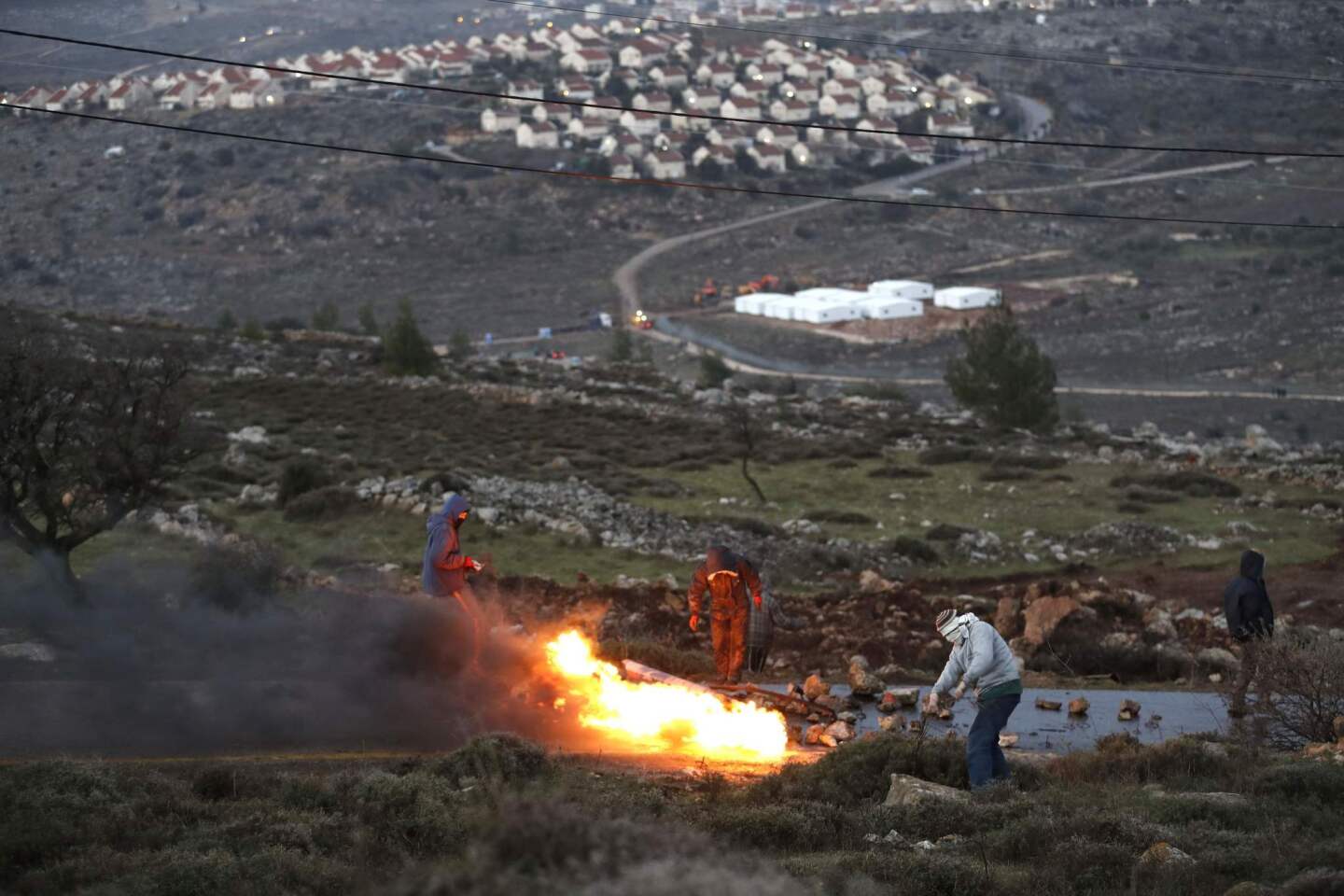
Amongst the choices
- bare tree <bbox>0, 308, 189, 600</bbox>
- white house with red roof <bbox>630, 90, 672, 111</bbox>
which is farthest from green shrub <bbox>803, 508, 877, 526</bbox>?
white house with red roof <bbox>630, 90, 672, 111</bbox>

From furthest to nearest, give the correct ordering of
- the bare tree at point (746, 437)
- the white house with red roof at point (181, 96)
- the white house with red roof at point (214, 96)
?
the white house with red roof at point (214, 96)
the white house with red roof at point (181, 96)
the bare tree at point (746, 437)

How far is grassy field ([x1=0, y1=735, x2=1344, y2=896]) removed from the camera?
8414 millimetres

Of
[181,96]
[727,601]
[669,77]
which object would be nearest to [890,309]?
[181,96]

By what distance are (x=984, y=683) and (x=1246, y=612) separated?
4.53 m

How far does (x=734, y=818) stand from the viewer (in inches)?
394

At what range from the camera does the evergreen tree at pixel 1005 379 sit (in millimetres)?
45625

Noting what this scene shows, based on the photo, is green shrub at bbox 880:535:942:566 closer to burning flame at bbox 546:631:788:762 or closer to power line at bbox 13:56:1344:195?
burning flame at bbox 546:631:788:762

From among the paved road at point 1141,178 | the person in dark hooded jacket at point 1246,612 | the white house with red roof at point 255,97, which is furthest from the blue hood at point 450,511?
the white house with red roof at point 255,97

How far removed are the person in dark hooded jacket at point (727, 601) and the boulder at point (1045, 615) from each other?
200 inches

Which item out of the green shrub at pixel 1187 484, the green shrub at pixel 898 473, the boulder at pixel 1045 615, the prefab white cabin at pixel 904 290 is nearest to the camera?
the boulder at pixel 1045 615

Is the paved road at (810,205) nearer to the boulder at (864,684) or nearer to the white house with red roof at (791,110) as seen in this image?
the white house with red roof at (791,110)

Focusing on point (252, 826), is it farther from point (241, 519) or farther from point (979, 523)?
point (979, 523)

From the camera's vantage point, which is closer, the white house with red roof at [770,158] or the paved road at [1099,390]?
the paved road at [1099,390]

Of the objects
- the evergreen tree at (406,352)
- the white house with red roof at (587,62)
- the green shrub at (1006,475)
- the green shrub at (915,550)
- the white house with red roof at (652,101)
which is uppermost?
the white house with red roof at (587,62)
